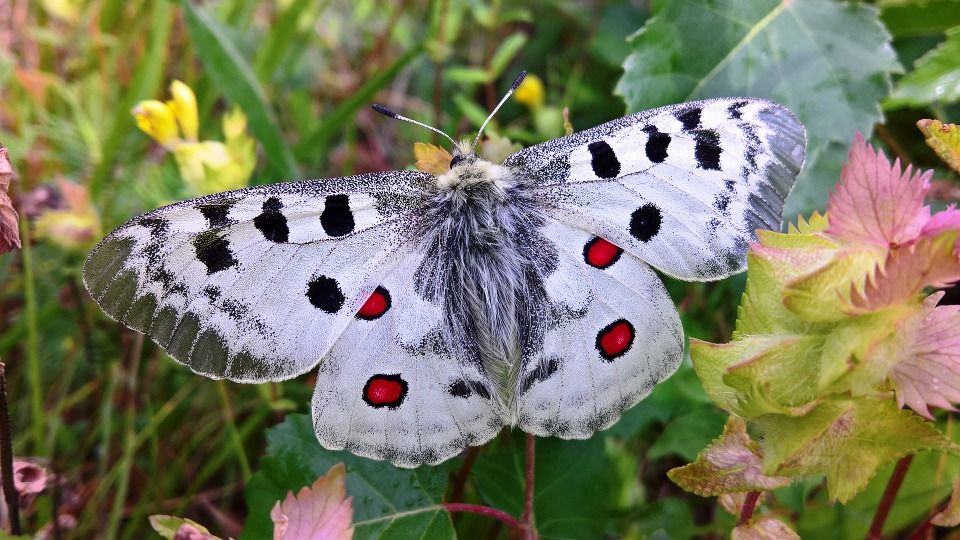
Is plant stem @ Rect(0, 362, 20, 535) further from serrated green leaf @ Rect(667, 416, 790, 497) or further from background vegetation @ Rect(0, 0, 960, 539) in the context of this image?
serrated green leaf @ Rect(667, 416, 790, 497)

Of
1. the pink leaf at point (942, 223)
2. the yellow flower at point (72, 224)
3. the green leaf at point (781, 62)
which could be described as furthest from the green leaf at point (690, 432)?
the yellow flower at point (72, 224)

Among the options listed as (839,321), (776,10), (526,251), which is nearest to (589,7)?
(776,10)

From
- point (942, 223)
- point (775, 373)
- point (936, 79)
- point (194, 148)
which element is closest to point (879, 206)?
point (942, 223)

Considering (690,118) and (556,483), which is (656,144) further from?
(556,483)

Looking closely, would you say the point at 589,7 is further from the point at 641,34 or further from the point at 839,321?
the point at 839,321

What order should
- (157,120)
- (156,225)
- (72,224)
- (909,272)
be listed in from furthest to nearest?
(72,224), (157,120), (156,225), (909,272)
